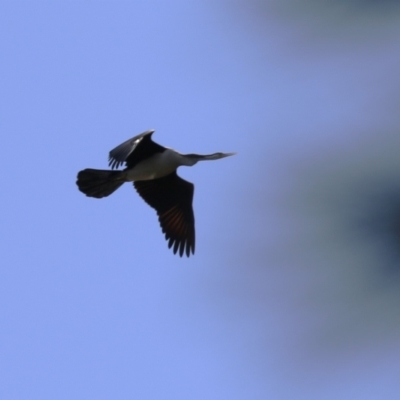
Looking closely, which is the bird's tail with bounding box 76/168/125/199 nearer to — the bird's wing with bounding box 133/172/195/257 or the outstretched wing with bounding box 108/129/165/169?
the outstretched wing with bounding box 108/129/165/169

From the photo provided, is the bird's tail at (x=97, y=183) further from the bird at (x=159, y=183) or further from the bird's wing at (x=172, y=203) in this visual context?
the bird's wing at (x=172, y=203)

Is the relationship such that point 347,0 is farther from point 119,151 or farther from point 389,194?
point 119,151

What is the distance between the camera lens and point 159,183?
7.80 m

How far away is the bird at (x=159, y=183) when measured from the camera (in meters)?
7.18

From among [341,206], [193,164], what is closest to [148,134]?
[193,164]

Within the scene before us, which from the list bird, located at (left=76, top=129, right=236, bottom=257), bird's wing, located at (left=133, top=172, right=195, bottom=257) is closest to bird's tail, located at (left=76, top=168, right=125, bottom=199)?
bird, located at (left=76, top=129, right=236, bottom=257)

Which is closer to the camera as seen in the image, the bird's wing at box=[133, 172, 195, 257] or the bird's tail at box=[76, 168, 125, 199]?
the bird's tail at box=[76, 168, 125, 199]

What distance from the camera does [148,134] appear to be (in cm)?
694

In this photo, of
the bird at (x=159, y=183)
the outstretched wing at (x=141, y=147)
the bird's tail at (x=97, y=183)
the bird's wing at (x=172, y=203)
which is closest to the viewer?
the outstretched wing at (x=141, y=147)

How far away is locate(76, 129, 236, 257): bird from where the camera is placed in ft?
23.6

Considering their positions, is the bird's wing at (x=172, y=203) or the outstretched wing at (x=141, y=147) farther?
the bird's wing at (x=172, y=203)

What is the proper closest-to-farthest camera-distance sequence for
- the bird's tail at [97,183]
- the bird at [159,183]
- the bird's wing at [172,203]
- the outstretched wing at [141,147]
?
the outstretched wing at [141,147], the bird at [159,183], the bird's tail at [97,183], the bird's wing at [172,203]

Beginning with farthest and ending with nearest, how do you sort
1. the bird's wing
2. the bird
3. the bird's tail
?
the bird's wing → the bird's tail → the bird

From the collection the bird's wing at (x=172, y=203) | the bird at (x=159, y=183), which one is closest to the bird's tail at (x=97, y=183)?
the bird at (x=159, y=183)
